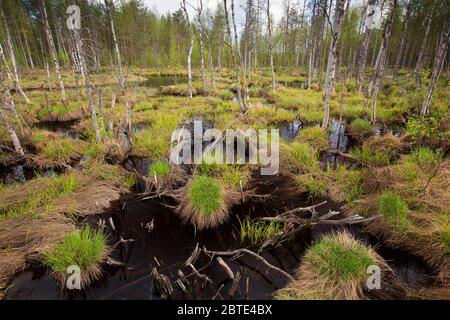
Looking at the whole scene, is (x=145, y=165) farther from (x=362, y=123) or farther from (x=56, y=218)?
(x=362, y=123)

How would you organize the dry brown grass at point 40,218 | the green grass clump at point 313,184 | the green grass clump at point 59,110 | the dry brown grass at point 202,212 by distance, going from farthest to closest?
the green grass clump at point 59,110
the green grass clump at point 313,184
the dry brown grass at point 202,212
the dry brown grass at point 40,218

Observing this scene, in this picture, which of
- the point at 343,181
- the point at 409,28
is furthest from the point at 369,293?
the point at 409,28

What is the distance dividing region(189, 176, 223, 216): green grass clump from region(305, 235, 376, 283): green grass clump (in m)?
2.38

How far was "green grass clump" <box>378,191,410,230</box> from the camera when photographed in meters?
4.92

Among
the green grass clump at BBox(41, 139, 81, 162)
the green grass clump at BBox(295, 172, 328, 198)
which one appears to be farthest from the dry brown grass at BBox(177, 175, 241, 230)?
the green grass clump at BBox(41, 139, 81, 162)

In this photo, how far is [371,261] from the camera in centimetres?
384

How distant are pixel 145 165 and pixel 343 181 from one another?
6886mm

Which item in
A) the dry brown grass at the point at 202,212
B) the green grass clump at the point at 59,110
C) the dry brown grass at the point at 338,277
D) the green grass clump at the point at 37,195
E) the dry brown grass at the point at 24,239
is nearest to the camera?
the dry brown grass at the point at 338,277

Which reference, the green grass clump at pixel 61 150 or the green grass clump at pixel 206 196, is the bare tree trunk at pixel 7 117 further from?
the green grass clump at pixel 206 196

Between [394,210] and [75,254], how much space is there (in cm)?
645

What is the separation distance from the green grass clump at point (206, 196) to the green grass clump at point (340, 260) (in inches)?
93.9

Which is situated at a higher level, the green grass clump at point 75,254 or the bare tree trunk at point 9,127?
the bare tree trunk at point 9,127

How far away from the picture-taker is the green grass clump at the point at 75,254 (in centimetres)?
407

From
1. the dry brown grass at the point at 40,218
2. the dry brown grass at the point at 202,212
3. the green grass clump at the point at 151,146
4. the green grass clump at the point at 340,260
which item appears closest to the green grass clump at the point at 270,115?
the green grass clump at the point at 151,146
